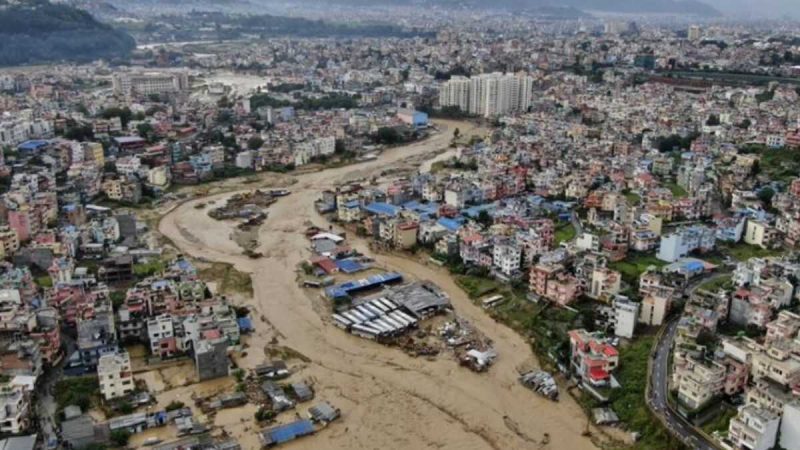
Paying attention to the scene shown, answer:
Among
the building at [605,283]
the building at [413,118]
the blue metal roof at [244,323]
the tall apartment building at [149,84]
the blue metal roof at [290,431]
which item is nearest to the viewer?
the blue metal roof at [290,431]

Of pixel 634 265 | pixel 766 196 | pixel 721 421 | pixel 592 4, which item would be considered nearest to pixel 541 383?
pixel 721 421

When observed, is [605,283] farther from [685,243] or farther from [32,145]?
[32,145]

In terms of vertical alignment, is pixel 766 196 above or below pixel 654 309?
above

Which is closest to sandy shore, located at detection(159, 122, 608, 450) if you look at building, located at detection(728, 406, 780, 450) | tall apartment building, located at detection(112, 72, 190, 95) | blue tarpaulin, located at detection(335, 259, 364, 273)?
blue tarpaulin, located at detection(335, 259, 364, 273)

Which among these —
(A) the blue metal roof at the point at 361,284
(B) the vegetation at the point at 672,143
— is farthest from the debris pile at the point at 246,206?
(B) the vegetation at the point at 672,143

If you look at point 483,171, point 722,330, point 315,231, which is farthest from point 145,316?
point 483,171

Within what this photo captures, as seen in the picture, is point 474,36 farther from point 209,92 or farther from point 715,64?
point 209,92

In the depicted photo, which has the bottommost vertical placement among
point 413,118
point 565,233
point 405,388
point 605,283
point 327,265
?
point 405,388

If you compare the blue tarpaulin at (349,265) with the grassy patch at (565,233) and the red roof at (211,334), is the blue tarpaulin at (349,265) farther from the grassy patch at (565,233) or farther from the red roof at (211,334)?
the grassy patch at (565,233)
